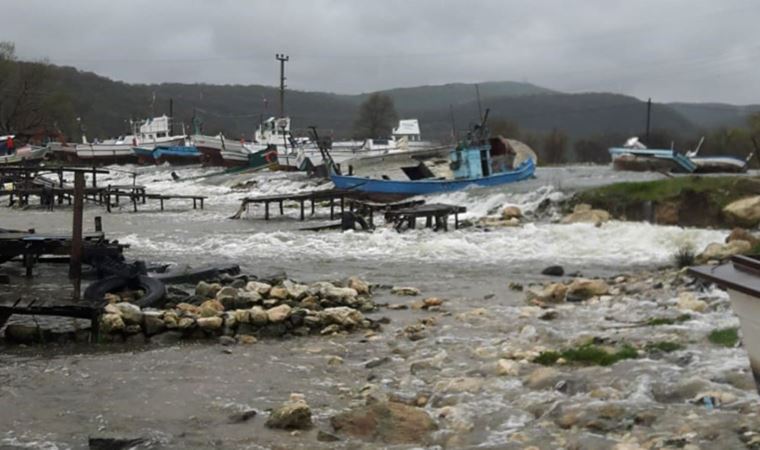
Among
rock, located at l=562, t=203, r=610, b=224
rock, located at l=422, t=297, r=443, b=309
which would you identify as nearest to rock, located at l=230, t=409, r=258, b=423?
rock, located at l=422, t=297, r=443, b=309

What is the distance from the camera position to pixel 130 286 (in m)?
14.2

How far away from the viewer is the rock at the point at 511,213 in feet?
93.6

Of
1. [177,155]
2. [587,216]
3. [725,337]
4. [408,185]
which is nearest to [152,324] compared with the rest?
[725,337]

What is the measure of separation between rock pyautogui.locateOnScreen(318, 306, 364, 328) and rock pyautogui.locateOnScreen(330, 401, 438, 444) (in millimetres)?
4452

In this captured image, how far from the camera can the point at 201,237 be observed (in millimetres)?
26812

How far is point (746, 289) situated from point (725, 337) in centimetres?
432

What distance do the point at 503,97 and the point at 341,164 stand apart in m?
49.6

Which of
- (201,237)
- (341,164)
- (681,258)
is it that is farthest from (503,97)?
(681,258)

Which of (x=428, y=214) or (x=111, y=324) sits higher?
(x=428, y=214)

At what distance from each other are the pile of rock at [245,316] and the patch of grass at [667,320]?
3.91 meters

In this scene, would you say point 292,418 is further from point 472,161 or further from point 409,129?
point 409,129

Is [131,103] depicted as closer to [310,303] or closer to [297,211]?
[297,211]

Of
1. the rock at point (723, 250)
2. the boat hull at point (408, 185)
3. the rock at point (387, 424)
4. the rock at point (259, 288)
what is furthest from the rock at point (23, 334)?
the boat hull at point (408, 185)

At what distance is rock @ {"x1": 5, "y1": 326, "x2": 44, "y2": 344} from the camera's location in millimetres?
10977
